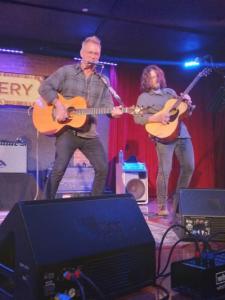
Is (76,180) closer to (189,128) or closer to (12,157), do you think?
(12,157)

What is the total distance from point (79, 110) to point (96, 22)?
2397 mm

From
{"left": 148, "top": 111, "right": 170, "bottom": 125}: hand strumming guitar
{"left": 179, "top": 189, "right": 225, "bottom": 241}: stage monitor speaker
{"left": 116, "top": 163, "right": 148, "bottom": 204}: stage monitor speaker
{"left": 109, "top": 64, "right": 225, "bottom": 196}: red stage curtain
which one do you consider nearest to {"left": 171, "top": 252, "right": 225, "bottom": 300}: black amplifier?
{"left": 179, "top": 189, "right": 225, "bottom": 241}: stage monitor speaker

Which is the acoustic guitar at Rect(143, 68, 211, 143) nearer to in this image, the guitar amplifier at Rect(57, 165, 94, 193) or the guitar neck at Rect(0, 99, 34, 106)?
the guitar amplifier at Rect(57, 165, 94, 193)

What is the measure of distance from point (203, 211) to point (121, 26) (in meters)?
3.84

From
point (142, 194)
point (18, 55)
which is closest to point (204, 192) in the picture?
point (142, 194)

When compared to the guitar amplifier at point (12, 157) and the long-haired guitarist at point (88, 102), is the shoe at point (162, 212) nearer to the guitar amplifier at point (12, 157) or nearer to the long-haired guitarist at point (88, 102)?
the long-haired guitarist at point (88, 102)

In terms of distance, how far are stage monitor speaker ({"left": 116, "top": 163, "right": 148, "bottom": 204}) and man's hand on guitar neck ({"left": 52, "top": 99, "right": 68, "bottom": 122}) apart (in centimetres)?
251

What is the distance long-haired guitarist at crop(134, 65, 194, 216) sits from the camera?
14.6ft

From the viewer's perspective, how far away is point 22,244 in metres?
1.37

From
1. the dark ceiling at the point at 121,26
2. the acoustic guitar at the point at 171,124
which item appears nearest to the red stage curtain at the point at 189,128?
the dark ceiling at the point at 121,26

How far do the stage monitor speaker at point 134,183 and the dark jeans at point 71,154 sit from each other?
243 centimetres

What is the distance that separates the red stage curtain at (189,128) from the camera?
713 cm

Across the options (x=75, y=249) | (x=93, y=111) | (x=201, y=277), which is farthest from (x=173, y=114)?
(x=75, y=249)

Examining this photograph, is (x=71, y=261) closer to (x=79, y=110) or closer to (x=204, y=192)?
(x=204, y=192)
